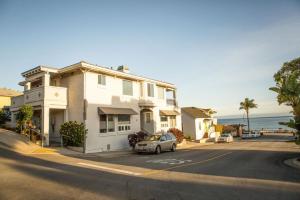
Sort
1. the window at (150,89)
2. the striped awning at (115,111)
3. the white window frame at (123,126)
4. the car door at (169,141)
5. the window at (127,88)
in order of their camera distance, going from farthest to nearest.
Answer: the window at (150,89) → the window at (127,88) → the white window frame at (123,126) → the car door at (169,141) → the striped awning at (115,111)

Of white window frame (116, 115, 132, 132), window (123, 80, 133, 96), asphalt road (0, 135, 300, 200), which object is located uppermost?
window (123, 80, 133, 96)

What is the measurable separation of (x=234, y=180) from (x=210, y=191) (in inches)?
84.3

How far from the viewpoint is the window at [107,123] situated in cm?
2083

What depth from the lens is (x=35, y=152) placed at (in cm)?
1538

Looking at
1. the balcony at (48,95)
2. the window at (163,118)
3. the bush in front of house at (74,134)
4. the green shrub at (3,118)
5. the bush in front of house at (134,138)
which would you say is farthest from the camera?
the window at (163,118)

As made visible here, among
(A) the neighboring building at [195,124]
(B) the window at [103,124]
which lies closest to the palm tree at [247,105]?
(A) the neighboring building at [195,124]

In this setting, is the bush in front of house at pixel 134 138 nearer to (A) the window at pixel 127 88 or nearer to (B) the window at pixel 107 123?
(B) the window at pixel 107 123

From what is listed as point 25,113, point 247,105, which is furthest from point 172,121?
point 247,105

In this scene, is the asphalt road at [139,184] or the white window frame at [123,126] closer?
the asphalt road at [139,184]

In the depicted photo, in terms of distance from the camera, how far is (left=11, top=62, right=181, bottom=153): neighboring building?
63.7 feet

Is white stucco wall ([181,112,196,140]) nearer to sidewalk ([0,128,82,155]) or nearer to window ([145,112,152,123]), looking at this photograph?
window ([145,112,152,123])

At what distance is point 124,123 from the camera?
23328 mm

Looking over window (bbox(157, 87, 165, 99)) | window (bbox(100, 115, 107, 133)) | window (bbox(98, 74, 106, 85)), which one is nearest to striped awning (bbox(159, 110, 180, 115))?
window (bbox(157, 87, 165, 99))

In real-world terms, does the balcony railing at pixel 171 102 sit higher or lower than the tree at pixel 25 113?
higher
